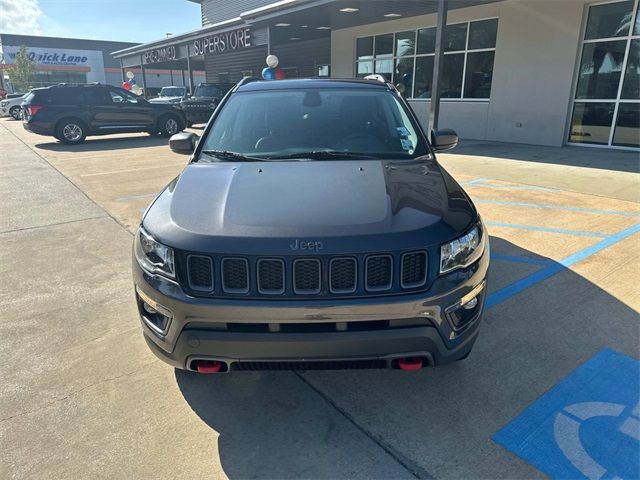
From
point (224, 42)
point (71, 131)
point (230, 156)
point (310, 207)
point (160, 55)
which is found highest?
point (160, 55)

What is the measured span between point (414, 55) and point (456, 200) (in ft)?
46.5

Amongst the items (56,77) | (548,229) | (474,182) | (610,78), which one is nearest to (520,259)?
(548,229)

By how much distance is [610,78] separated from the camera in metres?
10.8

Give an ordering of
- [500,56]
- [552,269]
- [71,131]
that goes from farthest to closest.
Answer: [71,131]
[500,56]
[552,269]

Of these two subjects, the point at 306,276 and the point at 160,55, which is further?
the point at 160,55

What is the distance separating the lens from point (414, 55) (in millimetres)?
15195

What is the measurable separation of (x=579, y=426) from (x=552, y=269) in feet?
7.22

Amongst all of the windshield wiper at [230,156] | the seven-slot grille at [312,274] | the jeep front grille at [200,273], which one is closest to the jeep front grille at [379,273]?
the seven-slot grille at [312,274]

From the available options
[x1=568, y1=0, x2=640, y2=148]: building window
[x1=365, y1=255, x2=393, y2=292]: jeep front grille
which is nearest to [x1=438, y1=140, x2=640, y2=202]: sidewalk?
[x1=568, y1=0, x2=640, y2=148]: building window

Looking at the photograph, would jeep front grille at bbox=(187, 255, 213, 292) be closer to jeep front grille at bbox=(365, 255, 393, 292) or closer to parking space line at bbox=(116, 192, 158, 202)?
jeep front grille at bbox=(365, 255, 393, 292)

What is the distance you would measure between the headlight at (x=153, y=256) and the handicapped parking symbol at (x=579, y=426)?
6.85 ft

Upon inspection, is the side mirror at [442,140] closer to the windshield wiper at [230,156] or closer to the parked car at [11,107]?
the windshield wiper at [230,156]

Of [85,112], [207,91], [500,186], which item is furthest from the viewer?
[207,91]

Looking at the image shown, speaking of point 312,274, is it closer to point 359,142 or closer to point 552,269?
point 359,142
